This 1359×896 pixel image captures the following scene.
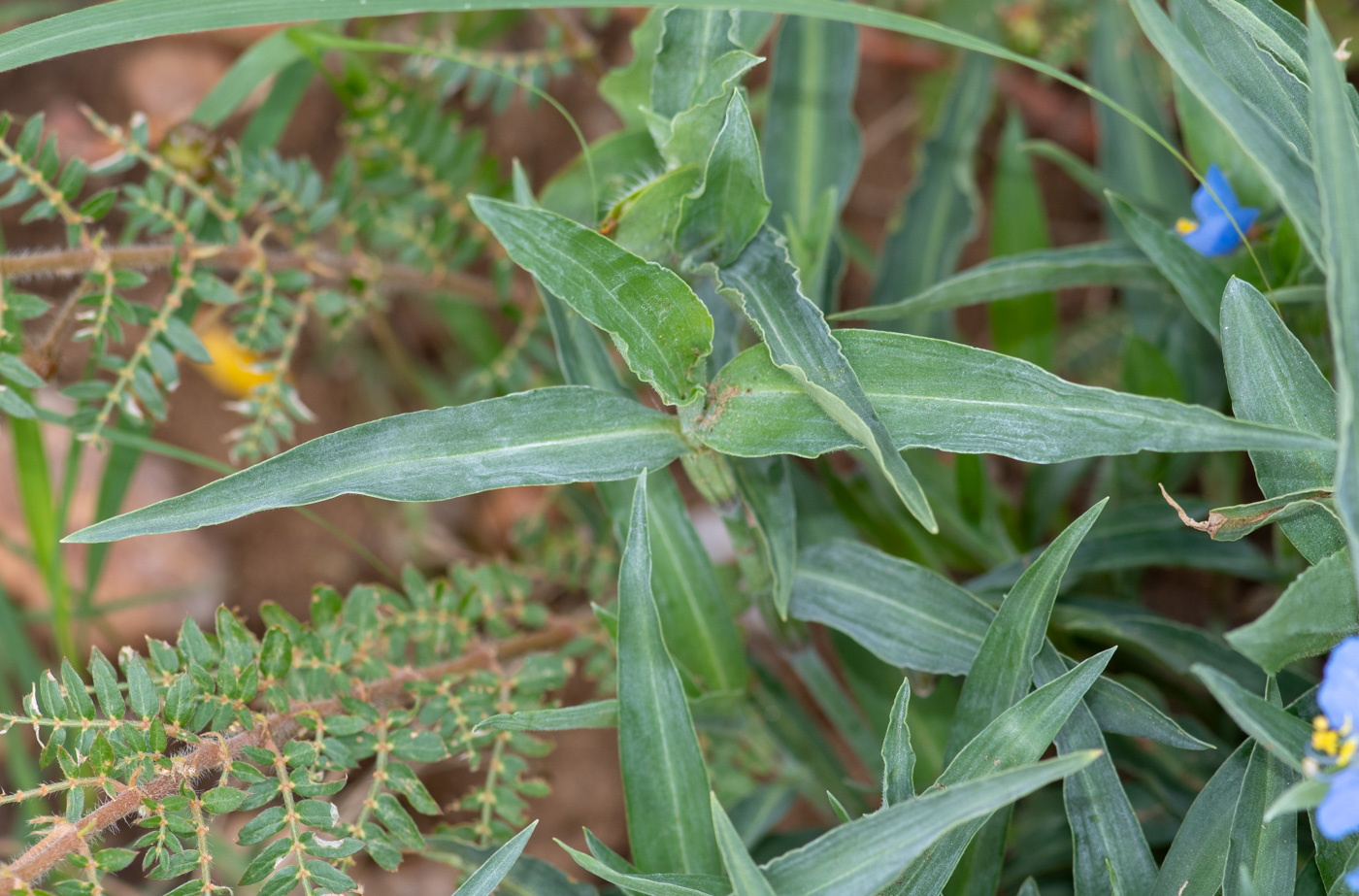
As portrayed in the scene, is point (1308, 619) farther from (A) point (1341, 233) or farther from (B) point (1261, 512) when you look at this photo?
(A) point (1341, 233)

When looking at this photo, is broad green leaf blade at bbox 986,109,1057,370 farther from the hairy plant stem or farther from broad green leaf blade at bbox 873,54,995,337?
the hairy plant stem

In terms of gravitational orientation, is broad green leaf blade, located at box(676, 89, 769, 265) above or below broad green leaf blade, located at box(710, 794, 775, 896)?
above

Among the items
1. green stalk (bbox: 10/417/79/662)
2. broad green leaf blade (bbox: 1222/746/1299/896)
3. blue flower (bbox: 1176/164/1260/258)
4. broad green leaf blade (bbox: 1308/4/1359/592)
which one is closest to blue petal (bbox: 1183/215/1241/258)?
blue flower (bbox: 1176/164/1260/258)

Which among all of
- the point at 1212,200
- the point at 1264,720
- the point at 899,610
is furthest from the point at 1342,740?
the point at 1212,200

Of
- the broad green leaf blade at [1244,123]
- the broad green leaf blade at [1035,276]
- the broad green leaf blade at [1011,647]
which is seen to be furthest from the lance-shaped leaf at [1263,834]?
the broad green leaf blade at [1035,276]

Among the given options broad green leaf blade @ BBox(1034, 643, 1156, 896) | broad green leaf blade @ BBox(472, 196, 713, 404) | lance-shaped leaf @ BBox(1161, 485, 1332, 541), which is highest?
broad green leaf blade @ BBox(472, 196, 713, 404)

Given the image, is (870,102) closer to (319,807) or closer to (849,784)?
(849,784)

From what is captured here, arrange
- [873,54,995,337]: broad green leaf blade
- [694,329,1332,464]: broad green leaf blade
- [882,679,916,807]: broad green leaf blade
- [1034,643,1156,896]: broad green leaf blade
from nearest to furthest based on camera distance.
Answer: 1. [694,329,1332,464]: broad green leaf blade
2. [882,679,916,807]: broad green leaf blade
3. [1034,643,1156,896]: broad green leaf blade
4. [873,54,995,337]: broad green leaf blade
